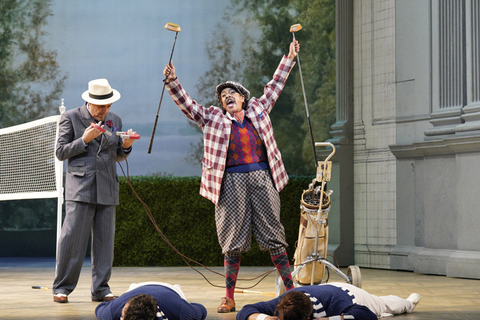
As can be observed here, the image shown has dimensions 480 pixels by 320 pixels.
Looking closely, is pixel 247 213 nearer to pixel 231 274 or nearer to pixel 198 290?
pixel 231 274

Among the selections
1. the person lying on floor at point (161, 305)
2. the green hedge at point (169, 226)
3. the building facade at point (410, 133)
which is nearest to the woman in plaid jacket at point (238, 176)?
the person lying on floor at point (161, 305)

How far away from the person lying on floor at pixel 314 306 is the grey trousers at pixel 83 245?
6.65 feet

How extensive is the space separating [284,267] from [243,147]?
992 mm

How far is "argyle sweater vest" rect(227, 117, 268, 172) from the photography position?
4.88 m

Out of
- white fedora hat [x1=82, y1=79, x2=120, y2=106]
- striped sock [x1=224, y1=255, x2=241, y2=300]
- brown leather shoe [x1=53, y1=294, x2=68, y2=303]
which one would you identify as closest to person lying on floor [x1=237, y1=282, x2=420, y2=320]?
striped sock [x1=224, y1=255, x2=241, y2=300]

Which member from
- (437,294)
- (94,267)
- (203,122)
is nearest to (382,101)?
(437,294)

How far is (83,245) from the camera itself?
5219 millimetres

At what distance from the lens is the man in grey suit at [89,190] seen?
17.0 feet

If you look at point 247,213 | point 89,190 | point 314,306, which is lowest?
point 314,306

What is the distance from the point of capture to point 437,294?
231 inches

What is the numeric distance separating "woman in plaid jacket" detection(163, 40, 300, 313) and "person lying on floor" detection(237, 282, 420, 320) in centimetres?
106

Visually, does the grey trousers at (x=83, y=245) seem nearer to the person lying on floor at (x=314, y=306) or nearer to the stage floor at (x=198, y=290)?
the stage floor at (x=198, y=290)

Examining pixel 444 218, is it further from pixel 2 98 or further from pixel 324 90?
pixel 2 98

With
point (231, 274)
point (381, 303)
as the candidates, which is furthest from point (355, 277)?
point (231, 274)
